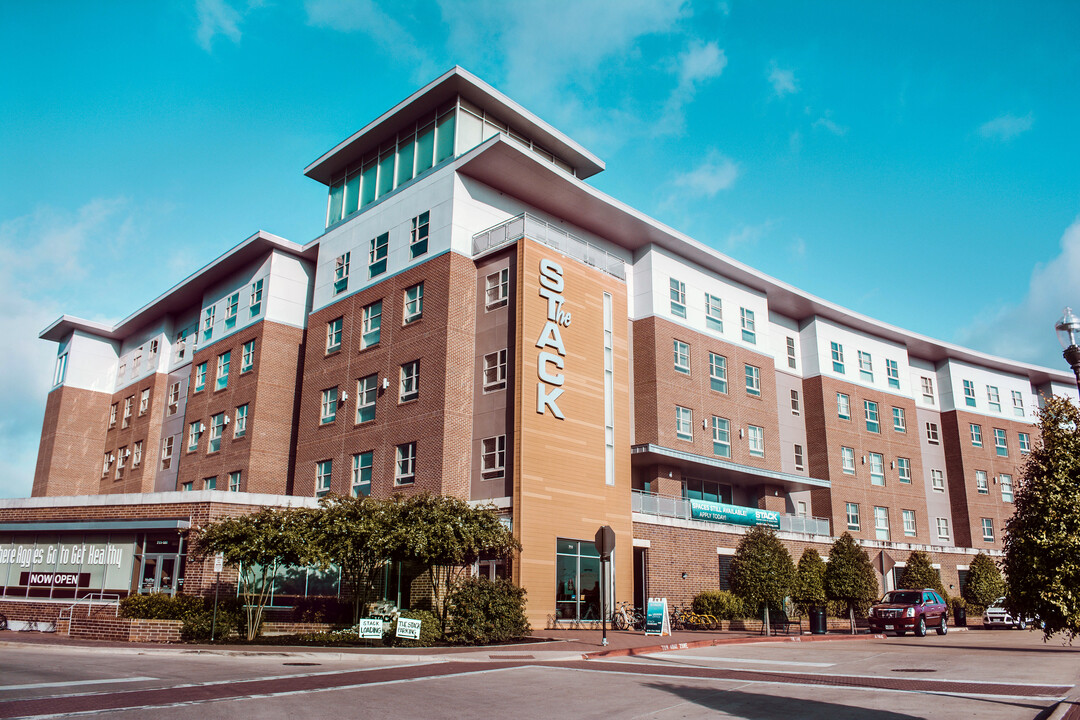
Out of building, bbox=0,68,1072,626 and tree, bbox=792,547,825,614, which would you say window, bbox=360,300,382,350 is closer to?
building, bbox=0,68,1072,626

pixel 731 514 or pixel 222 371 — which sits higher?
pixel 222 371

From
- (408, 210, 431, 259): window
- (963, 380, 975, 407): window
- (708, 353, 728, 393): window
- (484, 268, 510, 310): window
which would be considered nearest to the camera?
(484, 268, 510, 310): window

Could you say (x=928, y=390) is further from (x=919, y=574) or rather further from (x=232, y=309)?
(x=232, y=309)

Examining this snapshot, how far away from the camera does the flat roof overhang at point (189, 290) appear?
41.7 meters

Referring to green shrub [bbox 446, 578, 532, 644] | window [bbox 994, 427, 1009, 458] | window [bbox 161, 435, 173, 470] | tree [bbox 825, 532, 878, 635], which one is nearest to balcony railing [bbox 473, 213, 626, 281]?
green shrub [bbox 446, 578, 532, 644]

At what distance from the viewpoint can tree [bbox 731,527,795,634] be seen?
29.9 metres

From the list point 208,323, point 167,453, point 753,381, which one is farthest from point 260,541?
point 753,381

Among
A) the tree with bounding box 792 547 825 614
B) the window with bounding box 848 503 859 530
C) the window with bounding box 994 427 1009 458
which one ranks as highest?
the window with bounding box 994 427 1009 458

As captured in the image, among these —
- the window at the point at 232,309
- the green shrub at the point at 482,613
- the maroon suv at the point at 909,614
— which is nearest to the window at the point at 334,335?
the window at the point at 232,309

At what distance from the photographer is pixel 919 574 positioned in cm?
4403

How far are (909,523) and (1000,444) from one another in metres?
12.7

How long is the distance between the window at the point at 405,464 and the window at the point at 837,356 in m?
28.8

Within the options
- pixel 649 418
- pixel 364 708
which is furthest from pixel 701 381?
pixel 364 708

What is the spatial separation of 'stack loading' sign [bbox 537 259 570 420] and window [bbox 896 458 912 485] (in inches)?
1169
